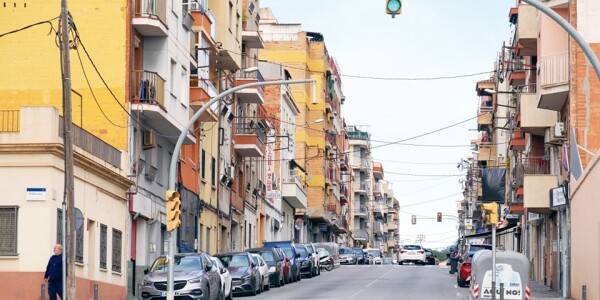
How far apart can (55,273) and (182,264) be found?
7.39 m

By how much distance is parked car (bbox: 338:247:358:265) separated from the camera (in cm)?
9312

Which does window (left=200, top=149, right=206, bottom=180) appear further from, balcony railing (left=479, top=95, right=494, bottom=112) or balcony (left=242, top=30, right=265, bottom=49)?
balcony railing (left=479, top=95, right=494, bottom=112)

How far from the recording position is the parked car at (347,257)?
3666 inches

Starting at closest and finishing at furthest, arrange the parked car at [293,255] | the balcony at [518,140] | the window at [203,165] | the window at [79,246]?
the window at [79,246] → the window at [203,165] → the parked car at [293,255] → the balcony at [518,140]

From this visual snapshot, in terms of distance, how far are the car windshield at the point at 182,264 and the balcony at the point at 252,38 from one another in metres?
29.0

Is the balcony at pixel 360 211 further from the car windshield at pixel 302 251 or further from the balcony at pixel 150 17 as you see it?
the balcony at pixel 150 17

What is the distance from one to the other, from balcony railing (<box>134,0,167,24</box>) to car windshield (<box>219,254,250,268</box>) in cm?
828

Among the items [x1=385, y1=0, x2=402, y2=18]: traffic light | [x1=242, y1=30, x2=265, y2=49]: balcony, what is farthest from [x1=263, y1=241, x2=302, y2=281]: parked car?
[x1=385, y1=0, x2=402, y2=18]: traffic light

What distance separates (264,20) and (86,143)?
6301cm

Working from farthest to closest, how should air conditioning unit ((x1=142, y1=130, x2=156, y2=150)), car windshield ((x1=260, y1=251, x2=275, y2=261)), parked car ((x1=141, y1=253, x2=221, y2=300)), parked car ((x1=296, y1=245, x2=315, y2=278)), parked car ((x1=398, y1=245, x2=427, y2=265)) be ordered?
parked car ((x1=398, y1=245, x2=427, y2=265)), parked car ((x1=296, y1=245, x2=315, y2=278)), car windshield ((x1=260, y1=251, x2=275, y2=261)), air conditioning unit ((x1=142, y1=130, x2=156, y2=150)), parked car ((x1=141, y1=253, x2=221, y2=300))

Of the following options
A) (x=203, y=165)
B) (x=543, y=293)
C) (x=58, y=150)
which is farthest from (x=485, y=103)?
(x=58, y=150)

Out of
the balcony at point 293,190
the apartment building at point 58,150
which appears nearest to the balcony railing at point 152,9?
the apartment building at point 58,150

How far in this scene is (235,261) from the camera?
149 feet

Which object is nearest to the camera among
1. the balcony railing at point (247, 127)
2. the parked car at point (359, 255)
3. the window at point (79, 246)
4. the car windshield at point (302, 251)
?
the window at point (79, 246)
